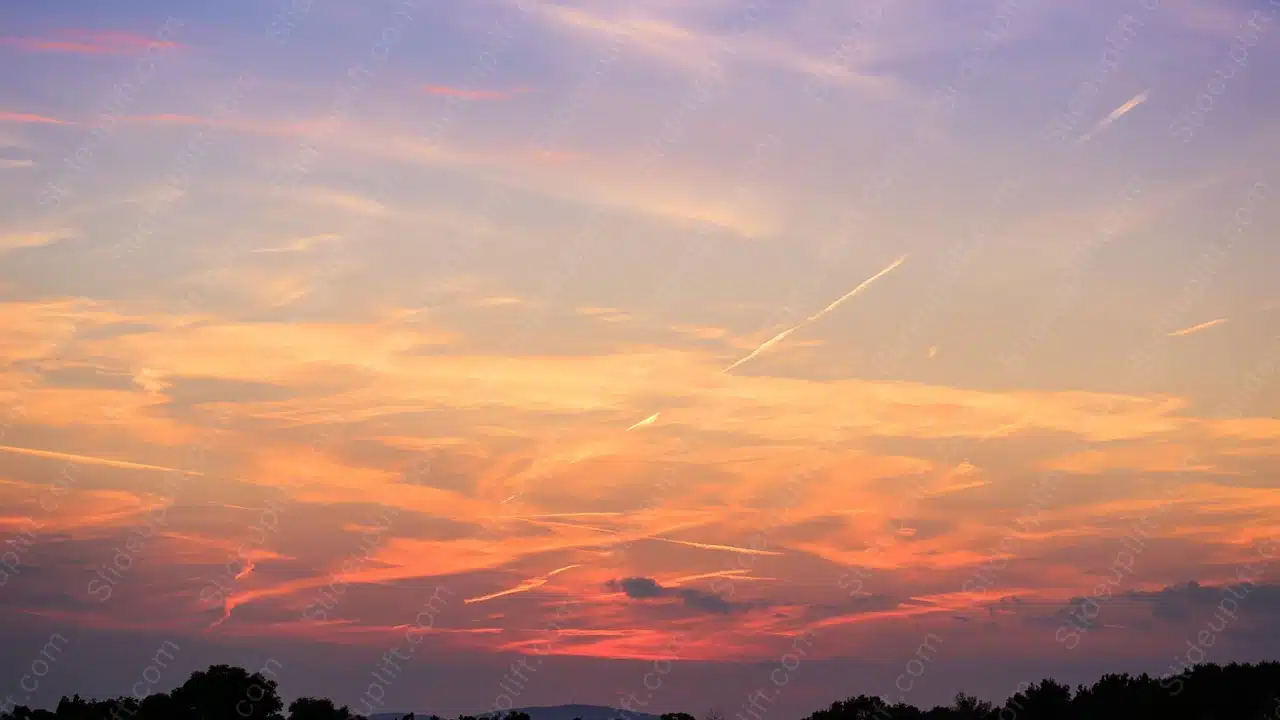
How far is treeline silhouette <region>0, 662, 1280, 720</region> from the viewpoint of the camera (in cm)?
12531

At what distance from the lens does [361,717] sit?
154m

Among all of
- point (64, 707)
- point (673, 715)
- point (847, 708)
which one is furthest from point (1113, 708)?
point (64, 707)

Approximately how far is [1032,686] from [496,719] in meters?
73.4

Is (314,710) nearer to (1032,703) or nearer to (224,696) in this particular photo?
(224,696)

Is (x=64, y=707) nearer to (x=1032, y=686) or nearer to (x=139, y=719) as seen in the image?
(x=139, y=719)

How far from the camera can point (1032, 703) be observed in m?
145

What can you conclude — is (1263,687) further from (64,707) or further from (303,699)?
(64,707)

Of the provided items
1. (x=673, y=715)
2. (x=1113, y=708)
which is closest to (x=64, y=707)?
(x=673, y=715)

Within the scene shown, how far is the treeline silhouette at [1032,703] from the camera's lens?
12531 centimetres

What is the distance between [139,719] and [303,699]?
18070 mm

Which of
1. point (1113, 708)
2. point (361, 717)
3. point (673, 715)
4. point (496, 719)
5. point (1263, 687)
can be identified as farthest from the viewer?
point (496, 719)

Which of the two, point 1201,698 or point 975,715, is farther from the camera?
point 975,715

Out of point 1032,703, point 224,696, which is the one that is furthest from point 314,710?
point 1032,703

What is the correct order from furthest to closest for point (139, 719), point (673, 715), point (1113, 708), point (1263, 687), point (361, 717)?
point (673, 715), point (361, 717), point (139, 719), point (1113, 708), point (1263, 687)
